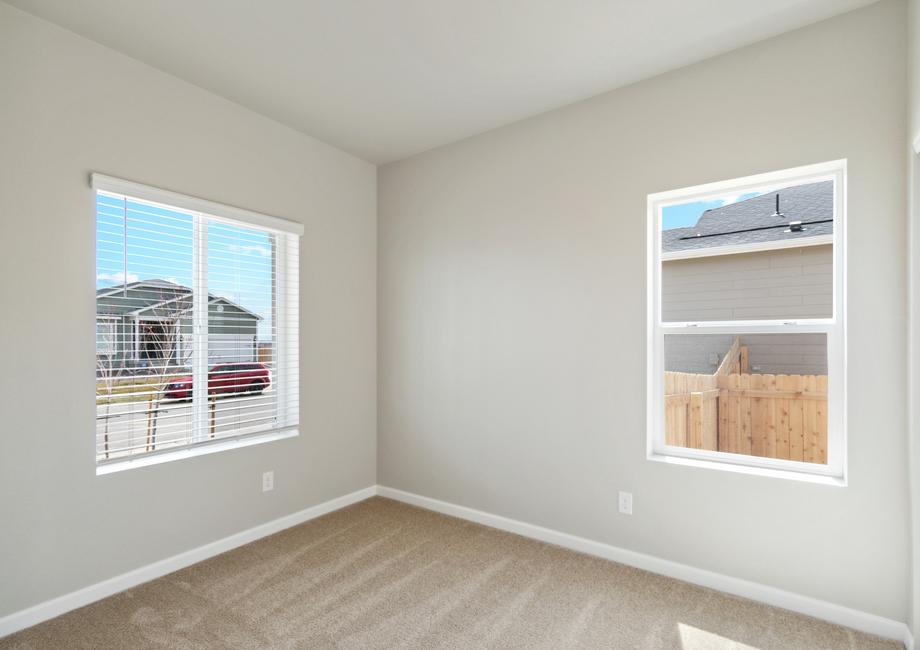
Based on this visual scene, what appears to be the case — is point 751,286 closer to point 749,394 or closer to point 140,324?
point 749,394

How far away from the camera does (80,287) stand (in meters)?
2.35

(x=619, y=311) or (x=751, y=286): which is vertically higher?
(x=751, y=286)

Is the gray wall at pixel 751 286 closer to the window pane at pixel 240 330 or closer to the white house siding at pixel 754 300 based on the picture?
the white house siding at pixel 754 300

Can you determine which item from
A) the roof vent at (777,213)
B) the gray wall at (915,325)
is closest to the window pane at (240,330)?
the roof vent at (777,213)

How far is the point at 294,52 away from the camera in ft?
8.05

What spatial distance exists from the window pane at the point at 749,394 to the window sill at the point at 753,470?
7 cm

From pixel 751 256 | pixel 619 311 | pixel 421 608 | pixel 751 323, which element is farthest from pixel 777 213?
pixel 421 608

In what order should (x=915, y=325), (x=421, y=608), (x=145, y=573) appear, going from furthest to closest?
(x=145, y=573) < (x=421, y=608) < (x=915, y=325)

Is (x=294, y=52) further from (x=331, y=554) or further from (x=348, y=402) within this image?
(x=331, y=554)

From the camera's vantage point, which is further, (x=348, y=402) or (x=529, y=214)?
(x=348, y=402)

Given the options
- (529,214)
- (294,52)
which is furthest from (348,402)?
(294,52)

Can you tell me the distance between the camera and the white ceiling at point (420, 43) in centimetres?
214

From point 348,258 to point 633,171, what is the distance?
210 cm

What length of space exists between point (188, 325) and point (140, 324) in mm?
256
